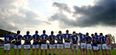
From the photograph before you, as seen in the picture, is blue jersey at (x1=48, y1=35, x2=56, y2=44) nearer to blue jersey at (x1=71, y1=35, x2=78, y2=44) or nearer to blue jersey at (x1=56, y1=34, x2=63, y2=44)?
blue jersey at (x1=56, y1=34, x2=63, y2=44)

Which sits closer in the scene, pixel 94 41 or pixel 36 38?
pixel 36 38

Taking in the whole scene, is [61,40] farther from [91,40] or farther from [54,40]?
[91,40]

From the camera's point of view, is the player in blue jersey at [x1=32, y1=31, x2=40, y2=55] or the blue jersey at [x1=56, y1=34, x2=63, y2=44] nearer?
the player in blue jersey at [x1=32, y1=31, x2=40, y2=55]

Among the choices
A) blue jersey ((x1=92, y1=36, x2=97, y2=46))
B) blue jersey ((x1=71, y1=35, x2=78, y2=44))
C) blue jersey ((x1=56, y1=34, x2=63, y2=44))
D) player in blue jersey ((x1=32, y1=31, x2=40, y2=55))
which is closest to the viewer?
player in blue jersey ((x1=32, y1=31, x2=40, y2=55))

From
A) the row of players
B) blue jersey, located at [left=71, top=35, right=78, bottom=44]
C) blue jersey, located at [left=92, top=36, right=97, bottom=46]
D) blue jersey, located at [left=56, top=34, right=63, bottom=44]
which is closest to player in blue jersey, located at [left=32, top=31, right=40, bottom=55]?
the row of players

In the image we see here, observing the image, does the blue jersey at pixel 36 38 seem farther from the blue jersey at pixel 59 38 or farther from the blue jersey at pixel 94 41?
the blue jersey at pixel 94 41

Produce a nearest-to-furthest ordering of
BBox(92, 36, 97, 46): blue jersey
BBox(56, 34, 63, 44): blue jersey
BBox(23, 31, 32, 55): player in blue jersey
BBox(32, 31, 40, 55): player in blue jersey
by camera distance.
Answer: BBox(23, 31, 32, 55): player in blue jersey, BBox(32, 31, 40, 55): player in blue jersey, BBox(56, 34, 63, 44): blue jersey, BBox(92, 36, 97, 46): blue jersey

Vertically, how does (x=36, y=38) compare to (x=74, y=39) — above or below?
above

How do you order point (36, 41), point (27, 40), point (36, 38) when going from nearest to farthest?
point (27, 40) < point (36, 38) < point (36, 41)

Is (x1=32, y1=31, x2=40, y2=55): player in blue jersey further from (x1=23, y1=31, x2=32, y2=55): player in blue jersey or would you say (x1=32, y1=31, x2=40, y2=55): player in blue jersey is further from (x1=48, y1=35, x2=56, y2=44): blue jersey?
(x1=48, y1=35, x2=56, y2=44): blue jersey

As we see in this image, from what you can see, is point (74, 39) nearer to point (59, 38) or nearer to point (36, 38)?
point (59, 38)

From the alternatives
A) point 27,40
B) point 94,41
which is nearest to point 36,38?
point 27,40

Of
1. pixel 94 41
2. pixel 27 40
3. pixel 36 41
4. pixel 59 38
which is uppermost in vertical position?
pixel 59 38

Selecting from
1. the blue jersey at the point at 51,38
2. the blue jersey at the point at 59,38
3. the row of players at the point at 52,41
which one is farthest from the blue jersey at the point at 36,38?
the blue jersey at the point at 59,38
